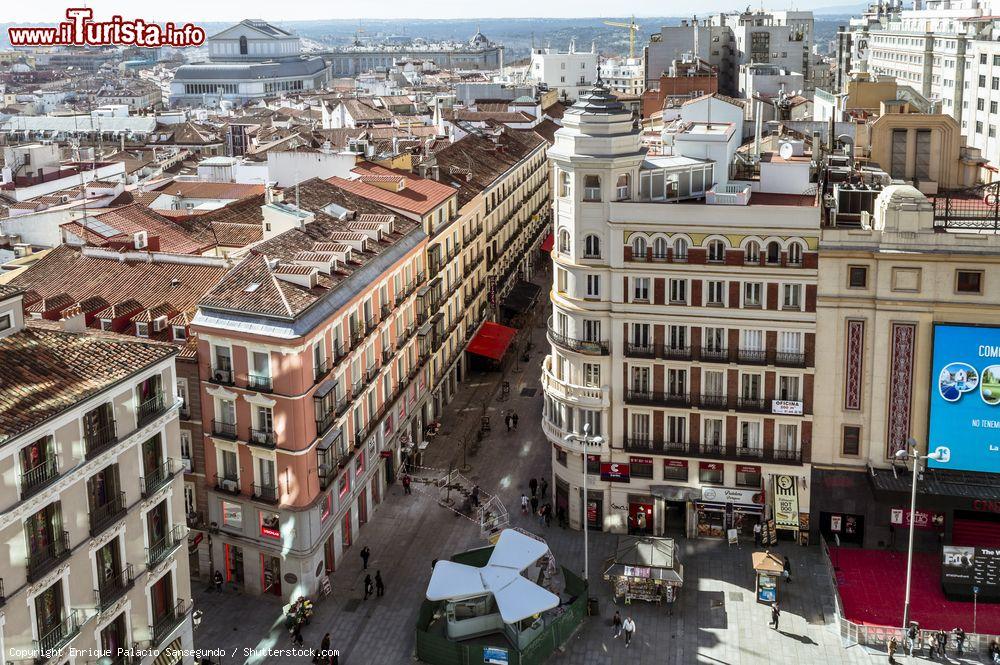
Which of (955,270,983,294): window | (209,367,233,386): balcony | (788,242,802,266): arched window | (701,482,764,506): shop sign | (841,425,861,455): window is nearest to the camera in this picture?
(209,367,233,386): balcony

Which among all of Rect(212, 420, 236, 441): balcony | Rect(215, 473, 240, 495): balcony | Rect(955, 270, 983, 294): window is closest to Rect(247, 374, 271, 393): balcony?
Rect(212, 420, 236, 441): balcony

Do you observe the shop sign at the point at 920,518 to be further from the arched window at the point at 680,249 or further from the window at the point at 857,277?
the arched window at the point at 680,249

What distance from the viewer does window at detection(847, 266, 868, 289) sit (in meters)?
62.9

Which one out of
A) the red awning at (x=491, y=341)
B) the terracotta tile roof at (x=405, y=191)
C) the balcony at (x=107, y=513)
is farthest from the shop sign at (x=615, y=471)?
the balcony at (x=107, y=513)

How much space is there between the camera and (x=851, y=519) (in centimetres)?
6619

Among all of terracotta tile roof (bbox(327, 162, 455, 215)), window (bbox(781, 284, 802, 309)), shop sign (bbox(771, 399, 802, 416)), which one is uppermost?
terracotta tile roof (bbox(327, 162, 455, 215))

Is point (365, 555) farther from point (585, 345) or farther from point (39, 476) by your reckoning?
point (39, 476)

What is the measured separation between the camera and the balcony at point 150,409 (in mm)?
45844

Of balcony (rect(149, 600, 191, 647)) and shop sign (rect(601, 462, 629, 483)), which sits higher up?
balcony (rect(149, 600, 191, 647))

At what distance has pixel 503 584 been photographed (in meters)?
56.0

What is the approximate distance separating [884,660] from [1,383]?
141 ft

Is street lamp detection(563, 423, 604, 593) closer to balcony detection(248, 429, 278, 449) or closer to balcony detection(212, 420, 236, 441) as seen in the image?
balcony detection(248, 429, 278, 449)

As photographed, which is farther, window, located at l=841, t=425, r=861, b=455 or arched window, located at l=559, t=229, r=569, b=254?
arched window, located at l=559, t=229, r=569, b=254

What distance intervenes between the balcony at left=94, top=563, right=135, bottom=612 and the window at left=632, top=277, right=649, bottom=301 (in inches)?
1315
